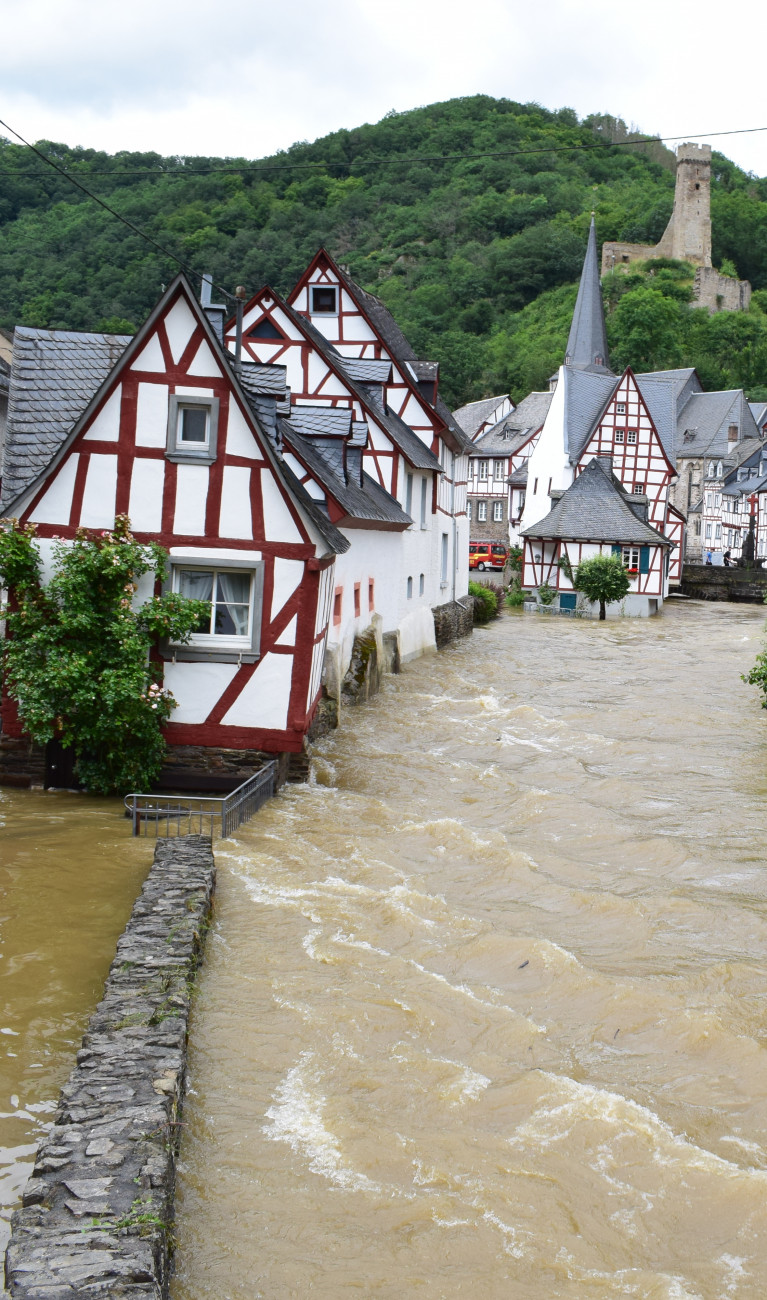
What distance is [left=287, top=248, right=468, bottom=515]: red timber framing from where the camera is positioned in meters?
29.6

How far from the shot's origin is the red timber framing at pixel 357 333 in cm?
2959

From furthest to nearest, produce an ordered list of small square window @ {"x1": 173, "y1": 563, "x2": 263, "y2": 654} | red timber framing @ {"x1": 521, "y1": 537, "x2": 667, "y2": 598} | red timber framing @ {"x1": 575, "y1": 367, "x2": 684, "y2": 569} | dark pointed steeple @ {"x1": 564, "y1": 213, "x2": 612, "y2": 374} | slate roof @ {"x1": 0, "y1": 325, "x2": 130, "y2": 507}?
dark pointed steeple @ {"x1": 564, "y1": 213, "x2": 612, "y2": 374} < red timber framing @ {"x1": 575, "y1": 367, "x2": 684, "y2": 569} < red timber framing @ {"x1": 521, "y1": 537, "x2": 667, "y2": 598} < slate roof @ {"x1": 0, "y1": 325, "x2": 130, "y2": 507} < small square window @ {"x1": 173, "y1": 563, "x2": 263, "y2": 654}

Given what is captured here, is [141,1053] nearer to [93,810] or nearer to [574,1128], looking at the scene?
[574,1128]

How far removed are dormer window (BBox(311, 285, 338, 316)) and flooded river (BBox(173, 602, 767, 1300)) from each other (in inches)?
Result: 639

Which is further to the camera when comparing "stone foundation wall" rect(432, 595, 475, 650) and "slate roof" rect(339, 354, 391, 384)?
"stone foundation wall" rect(432, 595, 475, 650)

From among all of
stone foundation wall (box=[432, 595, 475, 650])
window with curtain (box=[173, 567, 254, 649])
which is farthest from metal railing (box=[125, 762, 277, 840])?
stone foundation wall (box=[432, 595, 475, 650])

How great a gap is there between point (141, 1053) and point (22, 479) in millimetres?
10721

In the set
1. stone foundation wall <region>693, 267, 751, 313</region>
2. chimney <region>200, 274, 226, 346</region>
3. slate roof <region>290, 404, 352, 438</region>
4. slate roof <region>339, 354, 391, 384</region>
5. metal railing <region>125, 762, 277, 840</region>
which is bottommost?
metal railing <region>125, 762, 277, 840</region>

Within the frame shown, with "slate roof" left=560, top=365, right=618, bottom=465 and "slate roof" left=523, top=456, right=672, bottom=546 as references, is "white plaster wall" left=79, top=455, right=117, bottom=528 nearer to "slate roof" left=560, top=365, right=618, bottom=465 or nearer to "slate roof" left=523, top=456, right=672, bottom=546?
"slate roof" left=523, top=456, right=672, bottom=546

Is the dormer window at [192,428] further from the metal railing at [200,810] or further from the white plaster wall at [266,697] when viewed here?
the metal railing at [200,810]

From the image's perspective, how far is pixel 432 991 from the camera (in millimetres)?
9156

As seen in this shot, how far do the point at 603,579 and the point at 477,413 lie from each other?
1536 inches

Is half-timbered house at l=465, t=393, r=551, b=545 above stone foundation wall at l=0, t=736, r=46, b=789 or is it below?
above

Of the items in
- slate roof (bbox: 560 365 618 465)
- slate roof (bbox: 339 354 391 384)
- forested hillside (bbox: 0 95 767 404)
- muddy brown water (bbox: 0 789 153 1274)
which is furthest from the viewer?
slate roof (bbox: 560 365 618 465)
